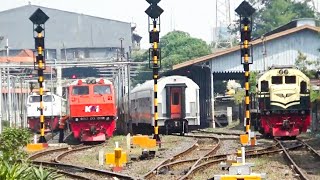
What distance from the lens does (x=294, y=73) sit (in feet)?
81.2

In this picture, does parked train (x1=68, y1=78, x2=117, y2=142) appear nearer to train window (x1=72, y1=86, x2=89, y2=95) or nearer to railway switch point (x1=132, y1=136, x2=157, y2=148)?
train window (x1=72, y1=86, x2=89, y2=95)

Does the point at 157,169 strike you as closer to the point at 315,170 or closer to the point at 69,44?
the point at 315,170

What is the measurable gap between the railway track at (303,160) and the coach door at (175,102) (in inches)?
340

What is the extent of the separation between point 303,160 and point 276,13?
69.0 meters

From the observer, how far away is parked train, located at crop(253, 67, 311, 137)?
24312 mm

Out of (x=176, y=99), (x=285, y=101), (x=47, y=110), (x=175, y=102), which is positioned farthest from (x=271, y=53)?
(x=285, y=101)

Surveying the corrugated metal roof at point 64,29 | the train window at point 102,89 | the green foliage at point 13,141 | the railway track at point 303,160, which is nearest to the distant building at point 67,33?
the corrugated metal roof at point 64,29

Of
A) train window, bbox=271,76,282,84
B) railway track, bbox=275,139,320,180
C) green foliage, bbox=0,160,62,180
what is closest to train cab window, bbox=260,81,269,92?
train window, bbox=271,76,282,84

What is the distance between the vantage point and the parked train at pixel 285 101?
24312 millimetres

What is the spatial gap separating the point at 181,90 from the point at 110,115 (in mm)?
6334

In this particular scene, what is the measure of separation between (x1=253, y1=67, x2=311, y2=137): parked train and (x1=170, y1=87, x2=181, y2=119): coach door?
5988 millimetres

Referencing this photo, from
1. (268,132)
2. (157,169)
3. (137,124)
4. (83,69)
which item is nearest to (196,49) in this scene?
(83,69)

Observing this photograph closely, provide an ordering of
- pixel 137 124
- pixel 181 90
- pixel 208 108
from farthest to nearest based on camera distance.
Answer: pixel 208 108
pixel 137 124
pixel 181 90

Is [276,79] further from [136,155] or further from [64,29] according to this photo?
[64,29]
